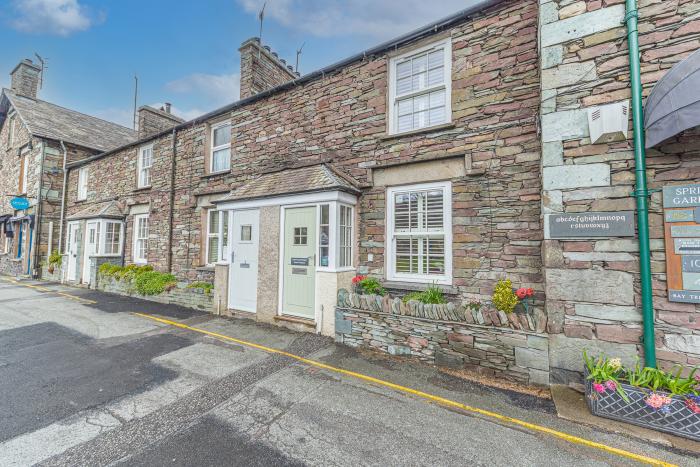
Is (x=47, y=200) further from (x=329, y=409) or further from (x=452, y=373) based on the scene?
(x=452, y=373)

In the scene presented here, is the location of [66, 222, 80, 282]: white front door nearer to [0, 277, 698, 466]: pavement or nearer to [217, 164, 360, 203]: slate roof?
[0, 277, 698, 466]: pavement

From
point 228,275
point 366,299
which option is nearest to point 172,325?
point 228,275

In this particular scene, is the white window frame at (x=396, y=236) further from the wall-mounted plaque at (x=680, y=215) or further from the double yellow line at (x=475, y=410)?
the wall-mounted plaque at (x=680, y=215)

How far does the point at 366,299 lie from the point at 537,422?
2.81 metres

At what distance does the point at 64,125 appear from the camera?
1673 cm

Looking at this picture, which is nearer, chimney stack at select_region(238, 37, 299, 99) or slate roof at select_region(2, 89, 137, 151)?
chimney stack at select_region(238, 37, 299, 99)

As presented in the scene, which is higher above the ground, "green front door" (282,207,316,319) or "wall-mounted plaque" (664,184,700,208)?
"wall-mounted plaque" (664,184,700,208)

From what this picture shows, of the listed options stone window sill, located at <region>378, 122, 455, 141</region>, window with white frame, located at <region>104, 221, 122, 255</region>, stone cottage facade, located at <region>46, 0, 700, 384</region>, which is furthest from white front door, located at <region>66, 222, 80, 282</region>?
stone window sill, located at <region>378, 122, 455, 141</region>

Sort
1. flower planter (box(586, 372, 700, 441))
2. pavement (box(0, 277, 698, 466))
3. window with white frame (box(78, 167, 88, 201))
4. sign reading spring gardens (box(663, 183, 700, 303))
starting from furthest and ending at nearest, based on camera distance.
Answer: window with white frame (box(78, 167, 88, 201))
sign reading spring gardens (box(663, 183, 700, 303))
flower planter (box(586, 372, 700, 441))
pavement (box(0, 277, 698, 466))

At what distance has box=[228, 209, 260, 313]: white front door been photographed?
6.87 m

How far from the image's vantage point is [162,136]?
35.8 ft

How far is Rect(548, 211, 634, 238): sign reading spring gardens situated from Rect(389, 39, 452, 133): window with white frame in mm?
2780

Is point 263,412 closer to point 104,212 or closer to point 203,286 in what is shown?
point 203,286

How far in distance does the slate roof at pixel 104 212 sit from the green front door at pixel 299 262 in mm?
9726
